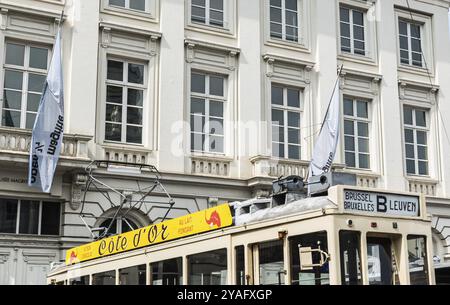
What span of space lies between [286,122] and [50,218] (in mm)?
8062

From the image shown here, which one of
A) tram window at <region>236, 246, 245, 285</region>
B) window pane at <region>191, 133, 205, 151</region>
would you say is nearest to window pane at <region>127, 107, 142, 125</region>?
window pane at <region>191, 133, 205, 151</region>

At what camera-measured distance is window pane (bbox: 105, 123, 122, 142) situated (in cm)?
2017

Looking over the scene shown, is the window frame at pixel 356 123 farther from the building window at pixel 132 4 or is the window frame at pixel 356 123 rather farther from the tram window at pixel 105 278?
the tram window at pixel 105 278

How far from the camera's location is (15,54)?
19.4 meters

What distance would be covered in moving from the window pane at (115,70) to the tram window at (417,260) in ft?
44.1

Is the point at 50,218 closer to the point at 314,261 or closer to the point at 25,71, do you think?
the point at 25,71

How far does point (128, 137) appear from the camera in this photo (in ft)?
67.3

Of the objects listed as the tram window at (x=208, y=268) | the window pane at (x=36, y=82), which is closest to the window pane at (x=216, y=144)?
the window pane at (x=36, y=82)

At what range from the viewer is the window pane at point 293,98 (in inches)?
913

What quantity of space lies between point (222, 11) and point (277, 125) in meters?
3.99

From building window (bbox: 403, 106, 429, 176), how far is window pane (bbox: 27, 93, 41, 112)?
1269 cm

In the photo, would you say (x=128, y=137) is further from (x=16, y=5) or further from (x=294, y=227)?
(x=294, y=227)

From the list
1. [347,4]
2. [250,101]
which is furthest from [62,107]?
[347,4]
